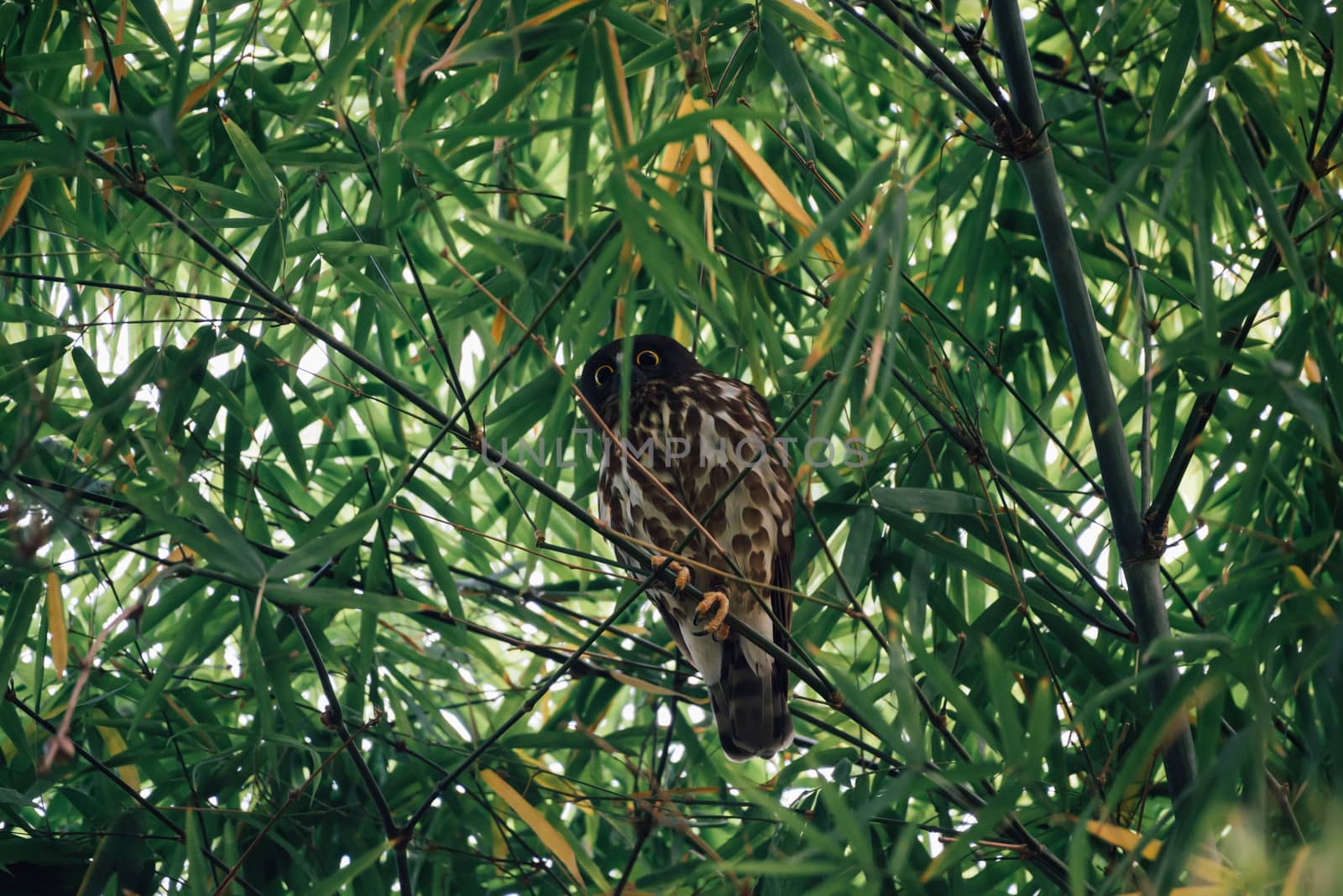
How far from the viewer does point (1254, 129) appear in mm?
2793

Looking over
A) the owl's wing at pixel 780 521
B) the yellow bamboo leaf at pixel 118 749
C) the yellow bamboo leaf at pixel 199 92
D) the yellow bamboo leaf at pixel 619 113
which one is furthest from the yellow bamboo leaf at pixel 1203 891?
the yellow bamboo leaf at pixel 199 92

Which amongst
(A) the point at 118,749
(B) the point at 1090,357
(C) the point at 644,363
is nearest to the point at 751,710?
(C) the point at 644,363

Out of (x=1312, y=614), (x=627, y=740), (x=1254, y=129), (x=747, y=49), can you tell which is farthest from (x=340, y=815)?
(x=1254, y=129)

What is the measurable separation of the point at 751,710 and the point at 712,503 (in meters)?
0.48

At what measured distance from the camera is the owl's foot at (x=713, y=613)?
2.06m

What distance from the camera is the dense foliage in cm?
142

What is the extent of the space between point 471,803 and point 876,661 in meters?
0.88

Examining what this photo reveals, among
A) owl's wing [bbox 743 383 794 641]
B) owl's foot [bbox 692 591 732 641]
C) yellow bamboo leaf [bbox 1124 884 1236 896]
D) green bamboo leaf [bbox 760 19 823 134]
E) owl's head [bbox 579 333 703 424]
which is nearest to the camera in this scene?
yellow bamboo leaf [bbox 1124 884 1236 896]

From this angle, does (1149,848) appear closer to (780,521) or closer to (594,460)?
(780,521)

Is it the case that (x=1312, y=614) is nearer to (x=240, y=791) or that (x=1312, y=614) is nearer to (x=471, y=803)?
(x=471, y=803)

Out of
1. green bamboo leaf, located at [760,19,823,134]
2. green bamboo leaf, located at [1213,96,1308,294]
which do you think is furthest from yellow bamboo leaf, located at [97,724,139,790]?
green bamboo leaf, located at [1213,96,1308,294]

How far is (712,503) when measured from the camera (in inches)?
101

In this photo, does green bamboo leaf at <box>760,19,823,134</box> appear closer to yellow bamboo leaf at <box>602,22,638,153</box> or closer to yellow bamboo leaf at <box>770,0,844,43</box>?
yellow bamboo leaf at <box>770,0,844,43</box>

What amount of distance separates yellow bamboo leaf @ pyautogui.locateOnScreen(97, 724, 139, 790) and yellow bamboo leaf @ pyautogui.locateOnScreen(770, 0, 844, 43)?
180 cm
